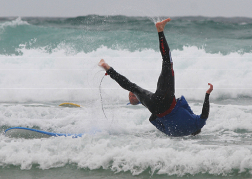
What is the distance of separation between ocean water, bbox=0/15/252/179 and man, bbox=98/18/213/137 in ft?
1.06

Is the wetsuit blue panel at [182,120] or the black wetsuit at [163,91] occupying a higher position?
the black wetsuit at [163,91]

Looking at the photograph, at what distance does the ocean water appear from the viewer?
152 inches

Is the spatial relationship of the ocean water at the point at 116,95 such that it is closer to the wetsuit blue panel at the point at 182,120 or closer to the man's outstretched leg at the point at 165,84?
the wetsuit blue panel at the point at 182,120

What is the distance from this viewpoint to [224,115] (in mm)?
6617

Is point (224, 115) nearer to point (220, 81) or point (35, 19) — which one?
point (220, 81)

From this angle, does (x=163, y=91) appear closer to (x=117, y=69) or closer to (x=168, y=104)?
(x=168, y=104)

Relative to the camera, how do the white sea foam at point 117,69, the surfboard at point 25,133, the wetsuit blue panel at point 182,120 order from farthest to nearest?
the white sea foam at point 117,69 < the surfboard at point 25,133 < the wetsuit blue panel at point 182,120

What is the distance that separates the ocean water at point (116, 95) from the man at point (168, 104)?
0.32 metres

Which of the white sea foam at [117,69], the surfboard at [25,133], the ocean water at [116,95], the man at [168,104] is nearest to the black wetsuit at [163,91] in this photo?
the man at [168,104]

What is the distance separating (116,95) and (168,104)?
597cm

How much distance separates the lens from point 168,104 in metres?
4.77

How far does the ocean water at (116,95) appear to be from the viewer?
387cm

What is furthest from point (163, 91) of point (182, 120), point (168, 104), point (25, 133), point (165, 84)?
point (25, 133)

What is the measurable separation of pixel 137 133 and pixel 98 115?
107 centimetres
